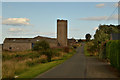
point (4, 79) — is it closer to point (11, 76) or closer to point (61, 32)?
point (11, 76)

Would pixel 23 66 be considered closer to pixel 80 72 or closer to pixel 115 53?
pixel 80 72

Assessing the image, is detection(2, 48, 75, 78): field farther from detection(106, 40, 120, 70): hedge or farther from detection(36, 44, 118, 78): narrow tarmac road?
detection(106, 40, 120, 70): hedge

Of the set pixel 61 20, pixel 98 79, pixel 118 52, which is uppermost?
pixel 61 20

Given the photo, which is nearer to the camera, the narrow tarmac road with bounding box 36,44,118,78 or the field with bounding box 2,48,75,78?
the field with bounding box 2,48,75,78

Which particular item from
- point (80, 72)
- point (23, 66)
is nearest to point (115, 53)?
point (80, 72)

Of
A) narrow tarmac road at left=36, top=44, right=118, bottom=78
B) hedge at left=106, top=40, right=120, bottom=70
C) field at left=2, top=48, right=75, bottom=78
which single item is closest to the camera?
field at left=2, top=48, right=75, bottom=78

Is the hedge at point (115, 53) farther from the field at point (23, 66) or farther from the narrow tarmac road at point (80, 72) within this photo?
the field at point (23, 66)

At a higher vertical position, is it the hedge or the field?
the hedge

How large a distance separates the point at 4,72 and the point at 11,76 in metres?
0.82

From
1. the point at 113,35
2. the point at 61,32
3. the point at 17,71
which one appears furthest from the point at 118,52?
the point at 61,32

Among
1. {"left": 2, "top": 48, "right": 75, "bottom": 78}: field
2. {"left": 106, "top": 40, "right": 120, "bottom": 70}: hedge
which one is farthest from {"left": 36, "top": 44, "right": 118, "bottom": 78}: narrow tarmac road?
{"left": 2, "top": 48, "right": 75, "bottom": 78}: field

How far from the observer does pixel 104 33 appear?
39.2 metres

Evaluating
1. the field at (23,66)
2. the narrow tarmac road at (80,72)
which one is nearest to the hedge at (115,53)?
the narrow tarmac road at (80,72)

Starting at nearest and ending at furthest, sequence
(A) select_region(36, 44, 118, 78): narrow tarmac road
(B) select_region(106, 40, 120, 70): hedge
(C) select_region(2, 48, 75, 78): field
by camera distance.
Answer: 1. (C) select_region(2, 48, 75, 78): field
2. (A) select_region(36, 44, 118, 78): narrow tarmac road
3. (B) select_region(106, 40, 120, 70): hedge
